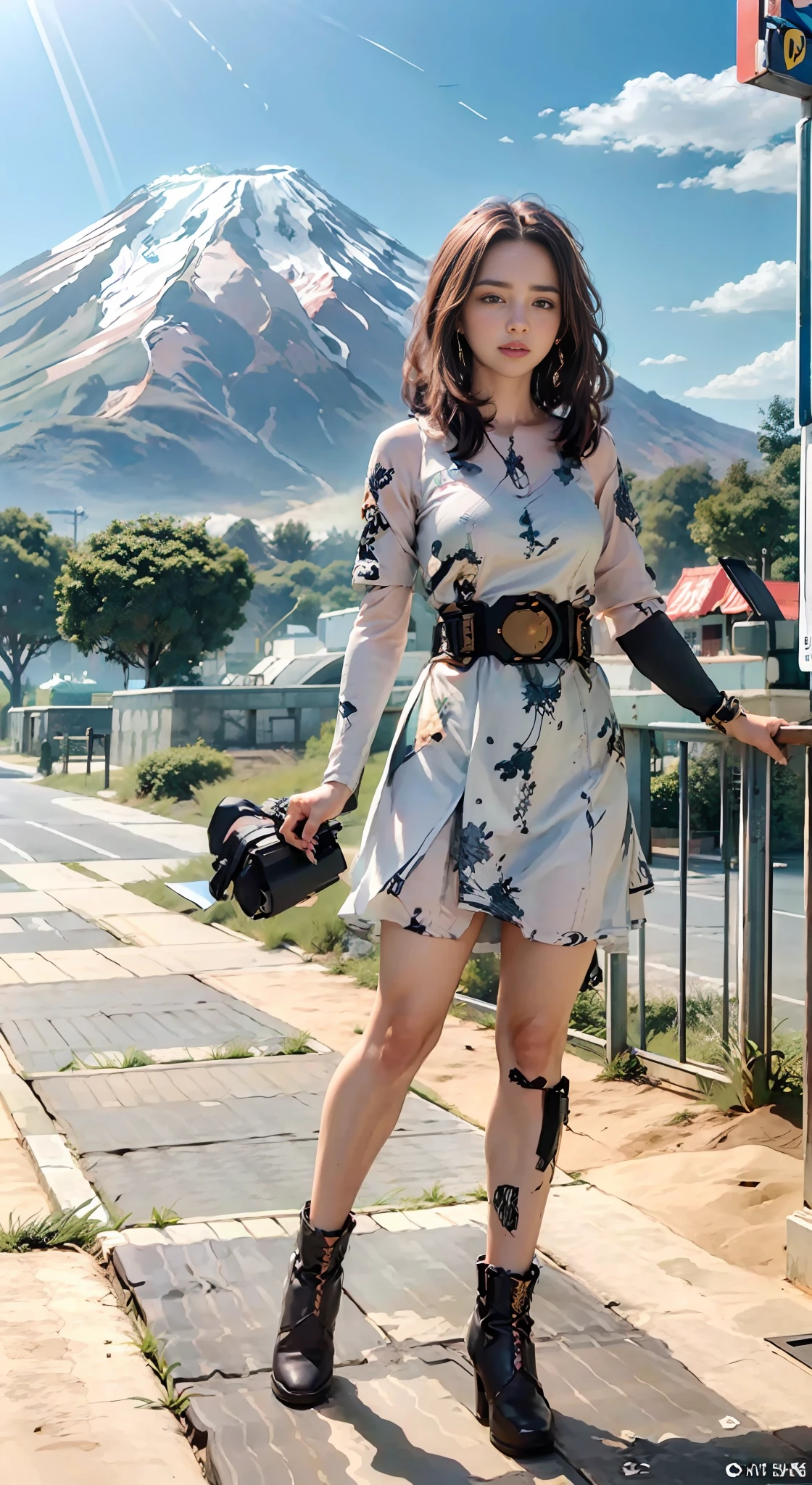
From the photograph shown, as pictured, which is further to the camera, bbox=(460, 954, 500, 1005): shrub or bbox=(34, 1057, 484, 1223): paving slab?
bbox=(460, 954, 500, 1005): shrub

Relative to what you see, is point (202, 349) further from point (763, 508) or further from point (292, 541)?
point (763, 508)

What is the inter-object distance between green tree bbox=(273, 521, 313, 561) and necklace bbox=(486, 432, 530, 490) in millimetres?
5233

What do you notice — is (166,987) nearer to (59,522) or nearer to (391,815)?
(59,522)

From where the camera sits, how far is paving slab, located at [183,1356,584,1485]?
4.68 feet

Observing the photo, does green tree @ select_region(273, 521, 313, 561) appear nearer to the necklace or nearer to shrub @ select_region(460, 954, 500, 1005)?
shrub @ select_region(460, 954, 500, 1005)

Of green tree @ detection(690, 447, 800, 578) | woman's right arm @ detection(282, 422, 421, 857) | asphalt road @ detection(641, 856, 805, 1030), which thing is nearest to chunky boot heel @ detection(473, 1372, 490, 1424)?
woman's right arm @ detection(282, 422, 421, 857)

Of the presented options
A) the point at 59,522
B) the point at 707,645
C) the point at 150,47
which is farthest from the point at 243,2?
the point at 707,645

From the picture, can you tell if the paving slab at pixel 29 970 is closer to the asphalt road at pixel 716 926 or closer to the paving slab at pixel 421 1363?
the asphalt road at pixel 716 926

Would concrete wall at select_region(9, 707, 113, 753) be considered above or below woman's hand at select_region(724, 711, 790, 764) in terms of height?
above

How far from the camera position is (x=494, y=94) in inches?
247

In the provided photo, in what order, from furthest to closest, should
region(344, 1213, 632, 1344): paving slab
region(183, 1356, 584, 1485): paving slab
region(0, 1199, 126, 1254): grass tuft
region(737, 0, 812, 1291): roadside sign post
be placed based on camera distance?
region(0, 1199, 126, 1254): grass tuft → region(737, 0, 812, 1291): roadside sign post → region(344, 1213, 632, 1344): paving slab → region(183, 1356, 584, 1485): paving slab

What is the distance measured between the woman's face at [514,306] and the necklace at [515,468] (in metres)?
0.09

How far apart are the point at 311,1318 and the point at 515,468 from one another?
3.50 ft

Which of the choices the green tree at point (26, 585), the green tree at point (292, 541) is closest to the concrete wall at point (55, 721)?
the green tree at point (26, 585)
